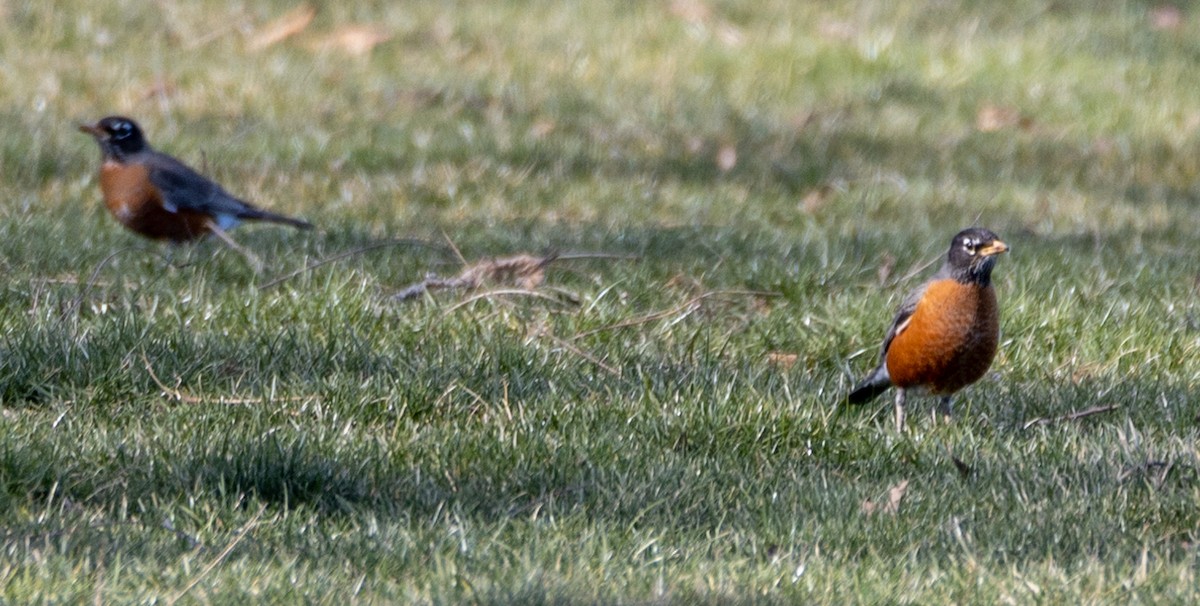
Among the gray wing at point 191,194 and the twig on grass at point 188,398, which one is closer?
the twig on grass at point 188,398

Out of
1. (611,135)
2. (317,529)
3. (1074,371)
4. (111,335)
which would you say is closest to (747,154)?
(611,135)

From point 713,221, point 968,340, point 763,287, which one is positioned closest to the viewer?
point 968,340

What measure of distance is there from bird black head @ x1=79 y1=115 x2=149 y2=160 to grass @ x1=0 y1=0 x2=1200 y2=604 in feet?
1.13

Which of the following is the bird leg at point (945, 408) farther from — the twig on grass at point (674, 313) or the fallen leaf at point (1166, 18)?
the fallen leaf at point (1166, 18)

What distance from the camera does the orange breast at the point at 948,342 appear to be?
5.15m

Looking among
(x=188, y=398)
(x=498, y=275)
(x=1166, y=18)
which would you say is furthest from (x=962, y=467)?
(x=1166, y=18)

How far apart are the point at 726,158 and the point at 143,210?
370 cm

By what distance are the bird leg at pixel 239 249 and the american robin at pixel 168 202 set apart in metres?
0.02

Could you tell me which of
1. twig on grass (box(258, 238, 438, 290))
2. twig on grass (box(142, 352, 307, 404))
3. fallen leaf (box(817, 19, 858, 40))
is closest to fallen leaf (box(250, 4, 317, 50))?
fallen leaf (box(817, 19, 858, 40))

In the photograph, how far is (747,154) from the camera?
32.2 feet

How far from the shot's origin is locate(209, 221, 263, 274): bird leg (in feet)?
20.8

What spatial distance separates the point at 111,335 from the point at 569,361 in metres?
1.42

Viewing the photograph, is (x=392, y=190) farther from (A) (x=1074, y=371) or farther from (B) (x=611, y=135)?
Result: (A) (x=1074, y=371)

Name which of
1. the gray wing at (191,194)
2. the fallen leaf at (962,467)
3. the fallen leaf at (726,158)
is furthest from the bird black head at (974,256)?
the fallen leaf at (726,158)
